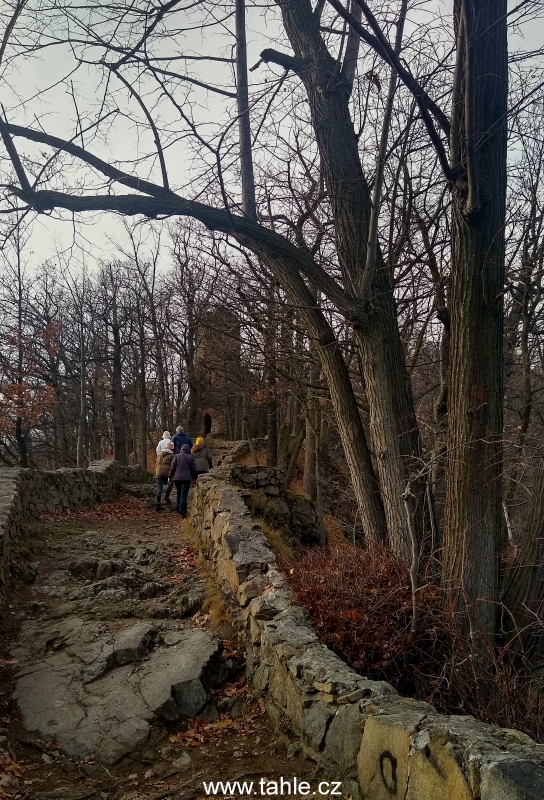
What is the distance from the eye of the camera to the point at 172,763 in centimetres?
367

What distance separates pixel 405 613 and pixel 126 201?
4382mm

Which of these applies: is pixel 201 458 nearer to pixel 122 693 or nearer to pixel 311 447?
pixel 311 447

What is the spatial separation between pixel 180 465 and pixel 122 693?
292 inches

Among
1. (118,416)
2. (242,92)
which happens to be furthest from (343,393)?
(118,416)

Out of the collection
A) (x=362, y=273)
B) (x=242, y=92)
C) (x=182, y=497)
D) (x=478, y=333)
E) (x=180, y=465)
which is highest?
(x=242, y=92)

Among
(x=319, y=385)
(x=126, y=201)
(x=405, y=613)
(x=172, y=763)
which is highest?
(x=126, y=201)

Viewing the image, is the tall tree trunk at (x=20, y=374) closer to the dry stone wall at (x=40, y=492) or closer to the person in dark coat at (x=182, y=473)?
the dry stone wall at (x=40, y=492)

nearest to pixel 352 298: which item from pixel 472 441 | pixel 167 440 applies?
pixel 472 441

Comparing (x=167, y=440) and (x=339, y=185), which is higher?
(x=339, y=185)

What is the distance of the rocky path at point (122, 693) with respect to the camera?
3.49 m

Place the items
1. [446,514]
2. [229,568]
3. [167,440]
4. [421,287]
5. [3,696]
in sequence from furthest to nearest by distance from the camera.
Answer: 1. [167,440]
2. [421,287]
3. [229,568]
4. [446,514]
5. [3,696]

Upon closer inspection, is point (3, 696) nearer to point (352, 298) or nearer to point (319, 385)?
point (352, 298)

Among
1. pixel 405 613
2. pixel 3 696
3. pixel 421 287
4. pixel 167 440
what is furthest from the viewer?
pixel 167 440

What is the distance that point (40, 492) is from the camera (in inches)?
400
